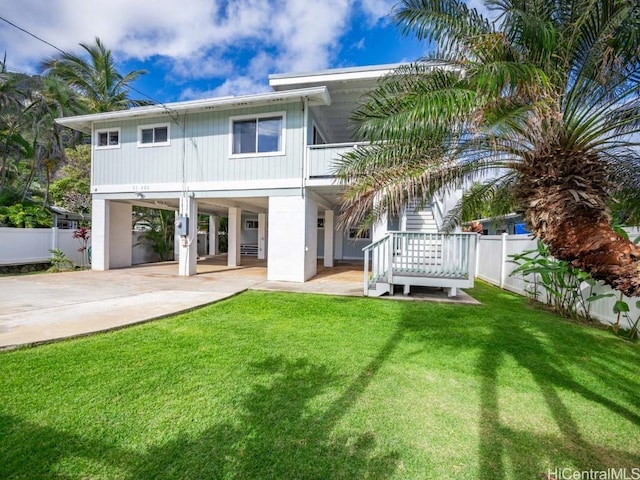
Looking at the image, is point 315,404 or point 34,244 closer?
point 315,404

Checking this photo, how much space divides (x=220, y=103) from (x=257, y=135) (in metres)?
1.48

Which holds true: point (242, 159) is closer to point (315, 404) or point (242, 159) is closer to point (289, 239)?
point (289, 239)

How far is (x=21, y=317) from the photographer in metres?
4.98

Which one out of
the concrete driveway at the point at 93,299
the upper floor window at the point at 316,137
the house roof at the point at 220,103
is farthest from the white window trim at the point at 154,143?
the upper floor window at the point at 316,137

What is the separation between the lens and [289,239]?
9.40 meters

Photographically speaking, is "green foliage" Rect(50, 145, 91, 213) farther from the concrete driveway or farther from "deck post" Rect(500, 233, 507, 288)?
"deck post" Rect(500, 233, 507, 288)

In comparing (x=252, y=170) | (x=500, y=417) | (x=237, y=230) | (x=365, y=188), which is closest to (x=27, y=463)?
(x=500, y=417)

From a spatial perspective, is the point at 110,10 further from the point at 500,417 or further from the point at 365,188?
the point at 500,417

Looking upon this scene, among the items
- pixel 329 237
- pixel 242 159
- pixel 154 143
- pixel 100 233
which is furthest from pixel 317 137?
pixel 100 233

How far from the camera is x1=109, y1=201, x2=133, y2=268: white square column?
11.9 m

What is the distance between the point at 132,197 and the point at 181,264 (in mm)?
3254

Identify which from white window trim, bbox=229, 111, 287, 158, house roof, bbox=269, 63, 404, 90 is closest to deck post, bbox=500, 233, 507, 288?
house roof, bbox=269, 63, 404, 90

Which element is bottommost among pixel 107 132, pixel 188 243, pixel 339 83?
pixel 188 243
